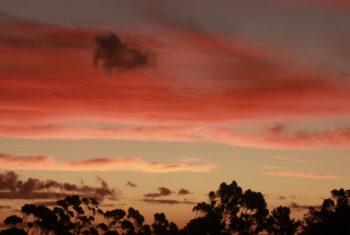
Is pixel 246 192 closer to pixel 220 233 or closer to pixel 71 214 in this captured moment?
pixel 220 233

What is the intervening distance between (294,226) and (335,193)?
48.4 feet

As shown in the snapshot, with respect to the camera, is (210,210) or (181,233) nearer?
(181,233)

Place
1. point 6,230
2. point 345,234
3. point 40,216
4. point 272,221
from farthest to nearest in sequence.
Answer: point 272,221 → point 40,216 → point 6,230 → point 345,234

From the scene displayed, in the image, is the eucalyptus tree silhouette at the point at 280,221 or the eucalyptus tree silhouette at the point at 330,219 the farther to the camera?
the eucalyptus tree silhouette at the point at 280,221

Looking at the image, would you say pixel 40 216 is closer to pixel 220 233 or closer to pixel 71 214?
pixel 71 214

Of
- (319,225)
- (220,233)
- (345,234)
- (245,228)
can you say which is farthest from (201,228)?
(345,234)

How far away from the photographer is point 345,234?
136750 millimetres

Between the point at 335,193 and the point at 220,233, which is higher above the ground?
the point at 335,193

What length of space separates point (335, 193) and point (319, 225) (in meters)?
34.0

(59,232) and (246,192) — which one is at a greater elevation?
(246,192)

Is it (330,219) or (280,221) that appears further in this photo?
(280,221)

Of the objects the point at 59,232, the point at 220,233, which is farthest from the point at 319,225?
the point at 59,232

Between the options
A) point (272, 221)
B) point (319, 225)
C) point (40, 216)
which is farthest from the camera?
point (272, 221)

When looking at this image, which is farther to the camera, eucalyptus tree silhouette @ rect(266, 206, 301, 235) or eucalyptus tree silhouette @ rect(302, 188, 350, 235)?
eucalyptus tree silhouette @ rect(266, 206, 301, 235)
